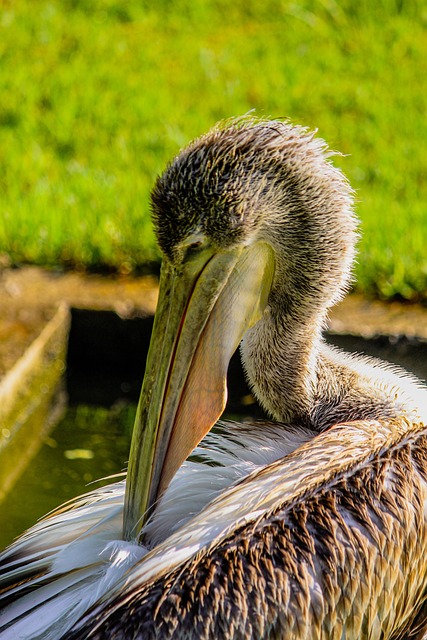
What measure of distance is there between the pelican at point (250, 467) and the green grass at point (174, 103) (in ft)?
7.73

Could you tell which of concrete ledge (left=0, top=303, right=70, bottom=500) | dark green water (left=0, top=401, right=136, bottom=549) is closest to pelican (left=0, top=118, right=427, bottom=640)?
dark green water (left=0, top=401, right=136, bottom=549)

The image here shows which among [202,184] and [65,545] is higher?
[202,184]

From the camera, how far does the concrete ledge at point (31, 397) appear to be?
5297 mm

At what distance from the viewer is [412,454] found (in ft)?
11.0

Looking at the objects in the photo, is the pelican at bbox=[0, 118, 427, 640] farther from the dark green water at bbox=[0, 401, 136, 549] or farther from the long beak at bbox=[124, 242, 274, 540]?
the dark green water at bbox=[0, 401, 136, 549]

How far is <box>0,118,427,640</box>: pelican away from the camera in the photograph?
3045 millimetres

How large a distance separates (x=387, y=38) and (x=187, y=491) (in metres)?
6.87

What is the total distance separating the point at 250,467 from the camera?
353 centimetres

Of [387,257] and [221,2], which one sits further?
[221,2]

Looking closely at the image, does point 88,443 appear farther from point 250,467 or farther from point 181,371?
point 181,371

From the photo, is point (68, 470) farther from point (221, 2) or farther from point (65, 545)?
point (221, 2)

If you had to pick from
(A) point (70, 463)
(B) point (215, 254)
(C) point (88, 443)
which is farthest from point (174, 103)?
(B) point (215, 254)

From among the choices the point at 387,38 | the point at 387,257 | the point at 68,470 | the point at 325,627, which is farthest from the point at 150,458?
the point at 387,38

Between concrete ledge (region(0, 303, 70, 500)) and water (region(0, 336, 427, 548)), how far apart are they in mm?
62
